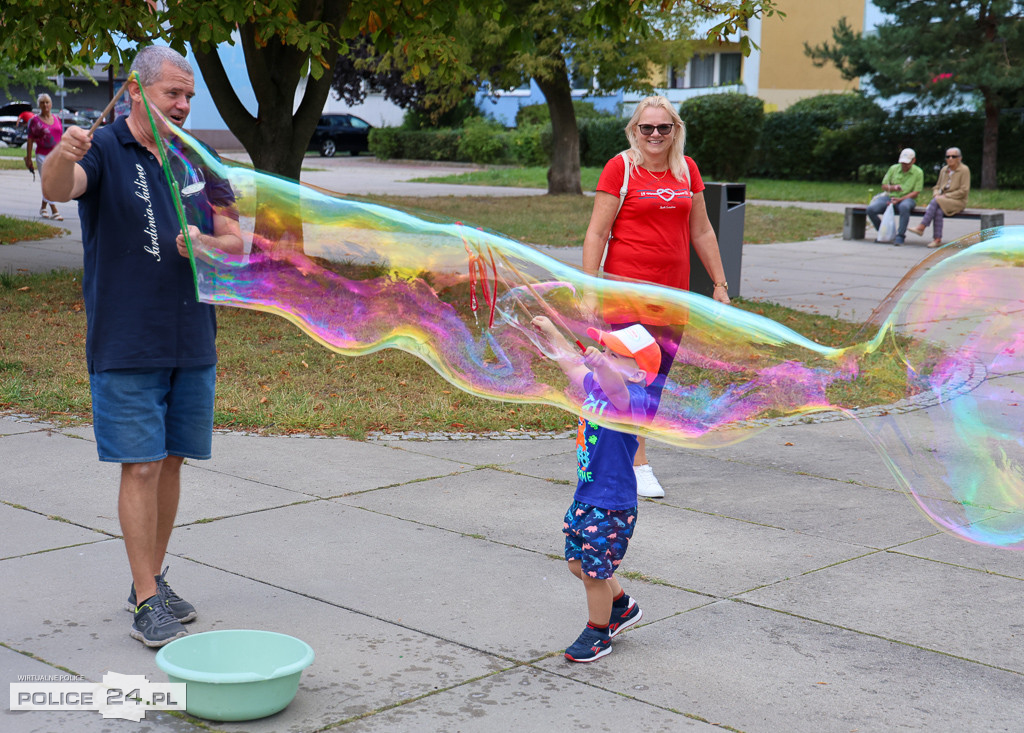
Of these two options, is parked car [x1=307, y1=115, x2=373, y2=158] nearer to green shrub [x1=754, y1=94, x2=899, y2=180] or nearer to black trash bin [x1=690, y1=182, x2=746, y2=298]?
green shrub [x1=754, y1=94, x2=899, y2=180]

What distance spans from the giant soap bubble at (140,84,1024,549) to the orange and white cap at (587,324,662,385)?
123mm

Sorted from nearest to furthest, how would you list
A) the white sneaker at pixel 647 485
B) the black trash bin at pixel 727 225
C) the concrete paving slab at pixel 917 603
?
1. the concrete paving slab at pixel 917 603
2. the white sneaker at pixel 647 485
3. the black trash bin at pixel 727 225

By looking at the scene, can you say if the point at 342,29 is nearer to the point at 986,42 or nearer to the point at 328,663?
the point at 328,663

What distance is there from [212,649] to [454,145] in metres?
39.8

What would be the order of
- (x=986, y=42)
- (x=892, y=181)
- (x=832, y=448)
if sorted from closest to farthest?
1. (x=832, y=448)
2. (x=892, y=181)
3. (x=986, y=42)

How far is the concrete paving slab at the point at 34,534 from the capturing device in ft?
15.8

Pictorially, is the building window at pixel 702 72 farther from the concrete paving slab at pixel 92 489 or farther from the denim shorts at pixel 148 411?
the denim shorts at pixel 148 411

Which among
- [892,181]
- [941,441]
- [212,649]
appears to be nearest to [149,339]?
[212,649]

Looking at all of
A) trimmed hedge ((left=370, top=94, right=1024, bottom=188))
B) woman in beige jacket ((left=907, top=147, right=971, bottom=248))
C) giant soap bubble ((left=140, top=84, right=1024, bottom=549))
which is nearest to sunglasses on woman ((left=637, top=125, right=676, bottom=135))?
giant soap bubble ((left=140, top=84, right=1024, bottom=549))

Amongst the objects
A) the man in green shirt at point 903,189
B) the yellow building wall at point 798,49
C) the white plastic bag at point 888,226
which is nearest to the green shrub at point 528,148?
the yellow building wall at point 798,49

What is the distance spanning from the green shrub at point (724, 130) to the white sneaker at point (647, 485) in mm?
26562

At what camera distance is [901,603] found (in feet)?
14.6

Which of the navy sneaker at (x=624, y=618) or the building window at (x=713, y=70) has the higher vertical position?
the building window at (x=713, y=70)

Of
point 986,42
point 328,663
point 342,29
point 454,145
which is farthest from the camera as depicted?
point 454,145
